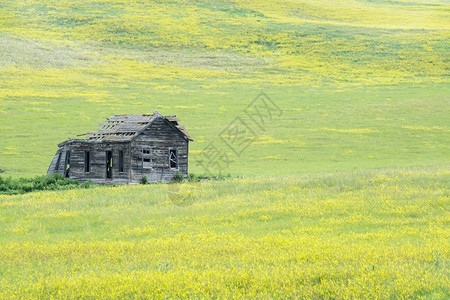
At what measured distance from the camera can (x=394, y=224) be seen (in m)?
16.1

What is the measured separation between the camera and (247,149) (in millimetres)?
49688

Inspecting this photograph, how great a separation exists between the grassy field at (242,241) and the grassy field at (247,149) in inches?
2.7

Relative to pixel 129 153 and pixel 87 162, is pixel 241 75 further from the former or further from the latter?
pixel 129 153

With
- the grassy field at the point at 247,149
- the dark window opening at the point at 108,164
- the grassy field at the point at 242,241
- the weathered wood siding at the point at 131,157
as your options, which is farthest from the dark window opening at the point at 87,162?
the grassy field at the point at 242,241

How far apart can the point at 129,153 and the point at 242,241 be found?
78.4 ft

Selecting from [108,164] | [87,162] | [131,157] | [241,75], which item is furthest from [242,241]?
[241,75]

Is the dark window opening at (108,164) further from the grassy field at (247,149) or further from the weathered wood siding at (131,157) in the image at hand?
the grassy field at (247,149)

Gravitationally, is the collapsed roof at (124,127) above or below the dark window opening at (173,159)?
above

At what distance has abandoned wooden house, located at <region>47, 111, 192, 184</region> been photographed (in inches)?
1454

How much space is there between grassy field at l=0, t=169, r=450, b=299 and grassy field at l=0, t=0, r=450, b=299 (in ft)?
0.22

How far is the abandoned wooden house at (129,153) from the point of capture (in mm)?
36938

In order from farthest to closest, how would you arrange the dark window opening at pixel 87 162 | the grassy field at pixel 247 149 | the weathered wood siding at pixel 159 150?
the dark window opening at pixel 87 162, the weathered wood siding at pixel 159 150, the grassy field at pixel 247 149

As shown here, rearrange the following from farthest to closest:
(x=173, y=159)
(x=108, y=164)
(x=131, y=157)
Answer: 1. (x=108, y=164)
2. (x=173, y=159)
3. (x=131, y=157)

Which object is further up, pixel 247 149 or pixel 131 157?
pixel 131 157
